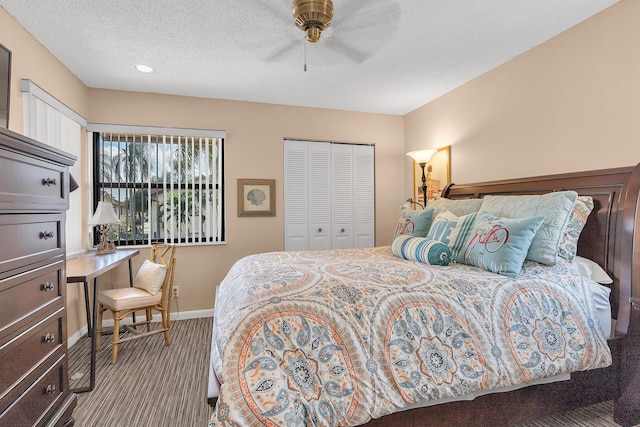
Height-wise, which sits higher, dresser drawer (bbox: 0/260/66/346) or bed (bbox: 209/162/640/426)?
dresser drawer (bbox: 0/260/66/346)

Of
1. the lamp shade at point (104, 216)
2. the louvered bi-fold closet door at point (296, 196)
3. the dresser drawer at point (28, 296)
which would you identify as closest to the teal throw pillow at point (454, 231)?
the louvered bi-fold closet door at point (296, 196)

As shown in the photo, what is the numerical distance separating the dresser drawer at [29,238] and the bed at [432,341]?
0.84 meters

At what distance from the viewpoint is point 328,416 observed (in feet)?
4.05

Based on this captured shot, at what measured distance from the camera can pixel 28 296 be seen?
4.26ft

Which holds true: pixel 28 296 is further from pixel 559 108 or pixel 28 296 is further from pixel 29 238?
pixel 559 108

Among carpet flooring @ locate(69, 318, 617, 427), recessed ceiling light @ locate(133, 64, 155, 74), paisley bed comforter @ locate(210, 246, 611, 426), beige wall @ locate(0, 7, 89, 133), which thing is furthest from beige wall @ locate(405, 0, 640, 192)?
beige wall @ locate(0, 7, 89, 133)

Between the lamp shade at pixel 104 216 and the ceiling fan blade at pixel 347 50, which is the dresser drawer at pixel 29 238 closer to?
the lamp shade at pixel 104 216

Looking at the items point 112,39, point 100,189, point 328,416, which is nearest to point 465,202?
point 328,416

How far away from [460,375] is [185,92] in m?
3.64

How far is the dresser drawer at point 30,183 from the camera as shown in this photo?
1.17 m

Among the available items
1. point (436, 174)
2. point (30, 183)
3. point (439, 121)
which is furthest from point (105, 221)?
point (439, 121)

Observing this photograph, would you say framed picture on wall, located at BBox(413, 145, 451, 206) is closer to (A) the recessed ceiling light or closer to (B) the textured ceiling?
(B) the textured ceiling

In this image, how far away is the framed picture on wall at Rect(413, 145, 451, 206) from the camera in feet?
11.8

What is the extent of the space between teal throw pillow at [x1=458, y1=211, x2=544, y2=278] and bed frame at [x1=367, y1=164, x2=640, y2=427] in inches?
19.5
